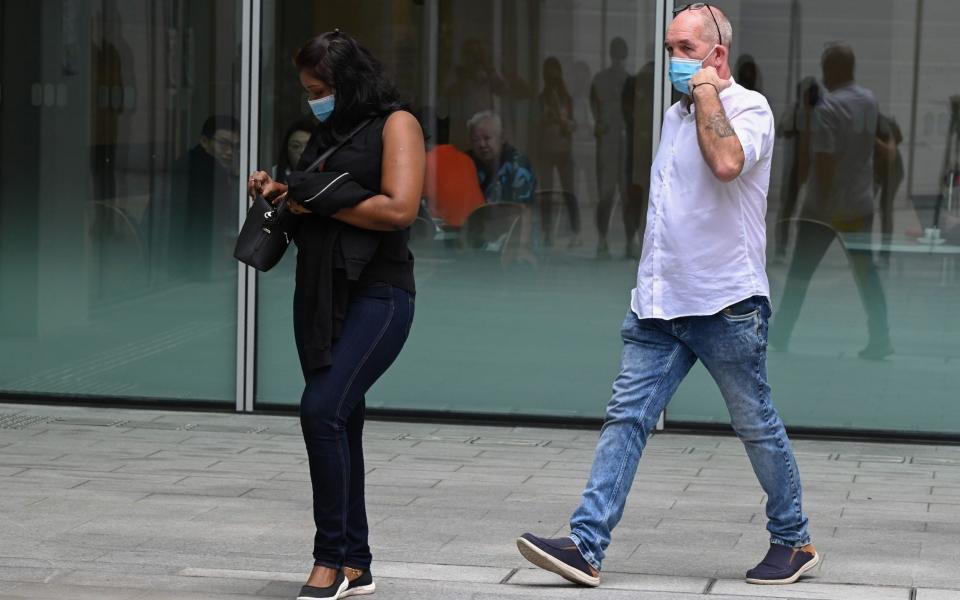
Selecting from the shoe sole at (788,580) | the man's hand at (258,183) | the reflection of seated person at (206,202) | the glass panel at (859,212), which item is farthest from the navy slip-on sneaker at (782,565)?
the reflection of seated person at (206,202)

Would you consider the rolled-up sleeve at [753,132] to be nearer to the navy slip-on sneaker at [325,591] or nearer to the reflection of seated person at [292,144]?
the navy slip-on sneaker at [325,591]

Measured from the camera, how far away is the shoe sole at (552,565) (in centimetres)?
523

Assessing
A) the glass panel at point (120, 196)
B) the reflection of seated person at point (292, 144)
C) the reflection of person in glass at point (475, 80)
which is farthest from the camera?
the glass panel at point (120, 196)

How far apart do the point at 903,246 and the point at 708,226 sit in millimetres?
3601

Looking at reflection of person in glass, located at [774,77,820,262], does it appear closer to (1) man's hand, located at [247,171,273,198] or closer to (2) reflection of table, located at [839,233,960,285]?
(2) reflection of table, located at [839,233,960,285]

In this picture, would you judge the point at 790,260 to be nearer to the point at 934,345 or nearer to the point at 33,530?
the point at 934,345

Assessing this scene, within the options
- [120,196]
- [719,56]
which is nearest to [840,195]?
[719,56]

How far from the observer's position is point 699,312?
209 inches

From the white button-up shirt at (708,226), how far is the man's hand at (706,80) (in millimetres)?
52

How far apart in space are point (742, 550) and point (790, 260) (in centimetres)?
301

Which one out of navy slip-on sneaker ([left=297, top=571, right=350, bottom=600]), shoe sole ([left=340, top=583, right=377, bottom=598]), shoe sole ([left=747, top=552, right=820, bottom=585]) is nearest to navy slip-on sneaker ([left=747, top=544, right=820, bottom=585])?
shoe sole ([left=747, top=552, right=820, bottom=585])

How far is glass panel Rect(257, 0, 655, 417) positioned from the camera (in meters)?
8.78

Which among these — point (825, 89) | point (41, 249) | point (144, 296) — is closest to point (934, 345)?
point (825, 89)

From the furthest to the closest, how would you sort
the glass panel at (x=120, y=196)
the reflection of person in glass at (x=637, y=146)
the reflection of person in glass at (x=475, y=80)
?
the glass panel at (x=120, y=196)
the reflection of person in glass at (x=475, y=80)
the reflection of person in glass at (x=637, y=146)
